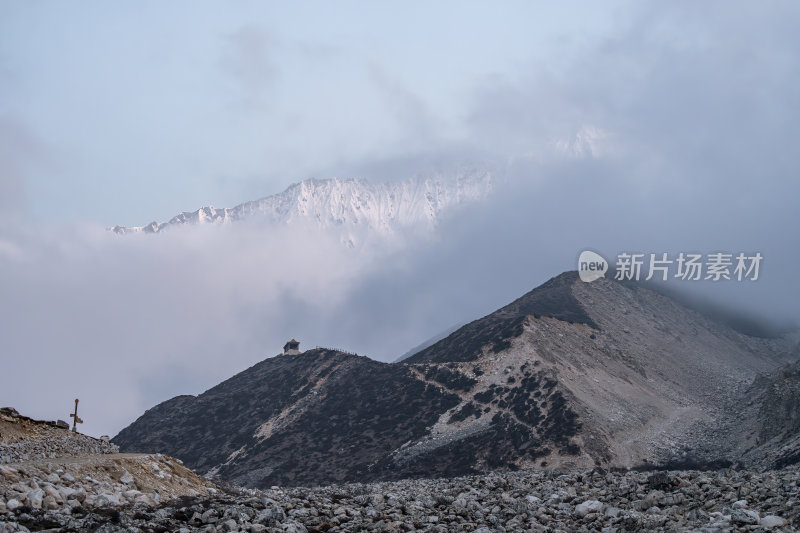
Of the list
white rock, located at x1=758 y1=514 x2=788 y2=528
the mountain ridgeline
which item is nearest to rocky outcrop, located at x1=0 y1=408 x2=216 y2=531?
white rock, located at x1=758 y1=514 x2=788 y2=528

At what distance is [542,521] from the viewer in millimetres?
23703

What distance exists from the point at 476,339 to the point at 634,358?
20.2 metres

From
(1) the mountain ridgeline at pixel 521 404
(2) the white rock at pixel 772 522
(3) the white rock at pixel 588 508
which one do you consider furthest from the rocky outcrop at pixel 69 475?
(1) the mountain ridgeline at pixel 521 404

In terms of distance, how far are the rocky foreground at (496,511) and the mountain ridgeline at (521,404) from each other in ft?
84.2

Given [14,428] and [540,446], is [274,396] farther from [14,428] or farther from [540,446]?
[14,428]

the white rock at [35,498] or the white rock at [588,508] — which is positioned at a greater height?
the white rock at [35,498]

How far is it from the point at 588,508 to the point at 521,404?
46951 mm

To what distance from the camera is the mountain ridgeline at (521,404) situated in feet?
205

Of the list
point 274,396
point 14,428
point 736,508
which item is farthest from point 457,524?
point 274,396

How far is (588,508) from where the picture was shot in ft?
80.3

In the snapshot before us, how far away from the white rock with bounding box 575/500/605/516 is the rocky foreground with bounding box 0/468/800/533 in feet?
0.11

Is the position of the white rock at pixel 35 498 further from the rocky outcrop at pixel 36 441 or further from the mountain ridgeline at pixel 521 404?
the mountain ridgeline at pixel 521 404

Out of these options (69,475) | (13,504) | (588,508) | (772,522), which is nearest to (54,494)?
(13,504)

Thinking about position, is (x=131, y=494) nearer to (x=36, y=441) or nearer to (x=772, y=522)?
(x=36, y=441)
